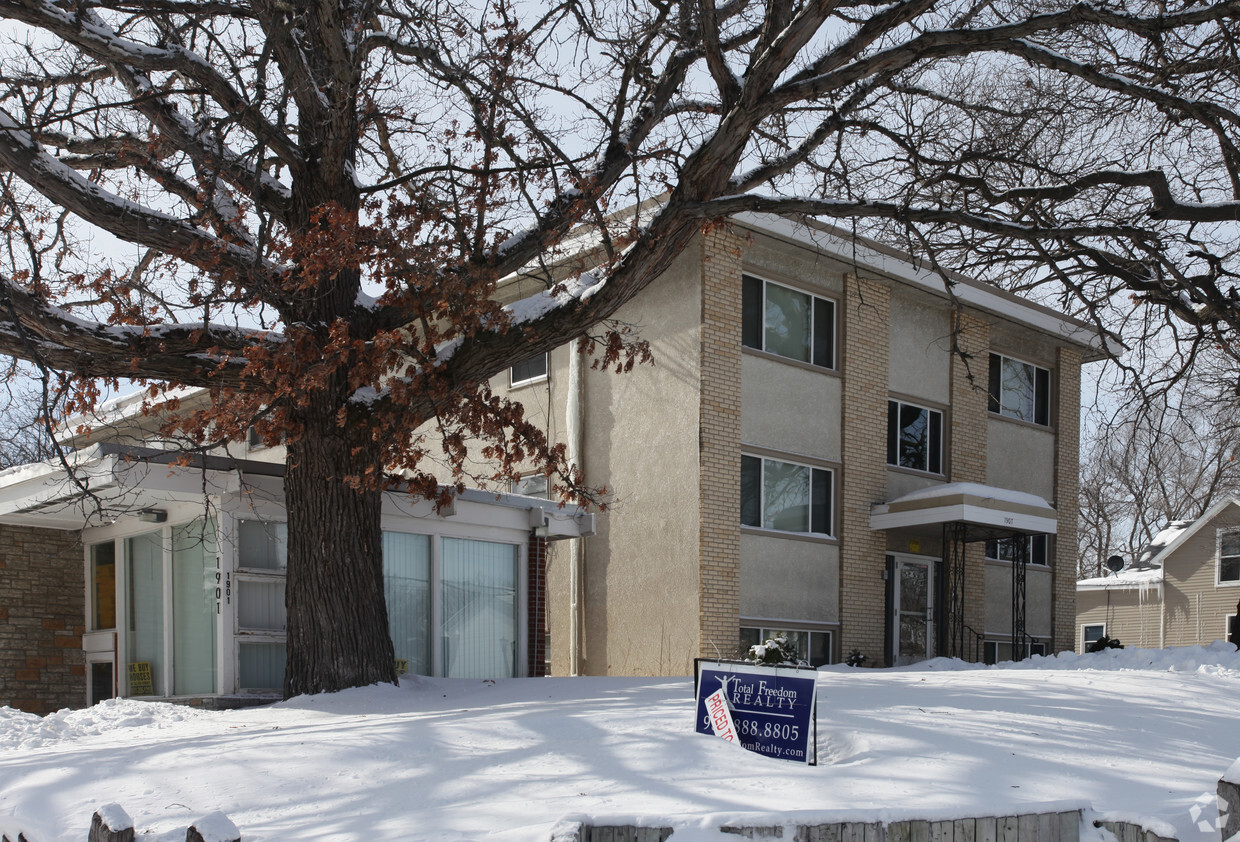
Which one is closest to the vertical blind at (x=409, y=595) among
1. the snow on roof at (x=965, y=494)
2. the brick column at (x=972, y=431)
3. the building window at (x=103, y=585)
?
the building window at (x=103, y=585)

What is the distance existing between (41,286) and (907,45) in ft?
26.6

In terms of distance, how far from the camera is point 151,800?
6.44 meters

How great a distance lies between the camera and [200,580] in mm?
13164

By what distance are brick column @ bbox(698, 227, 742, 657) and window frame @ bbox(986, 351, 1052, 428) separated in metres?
6.96

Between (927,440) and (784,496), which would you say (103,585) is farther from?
(927,440)

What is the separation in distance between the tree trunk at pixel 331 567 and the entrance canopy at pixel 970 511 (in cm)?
983

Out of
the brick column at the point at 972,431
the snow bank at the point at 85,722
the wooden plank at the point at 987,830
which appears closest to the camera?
the wooden plank at the point at 987,830

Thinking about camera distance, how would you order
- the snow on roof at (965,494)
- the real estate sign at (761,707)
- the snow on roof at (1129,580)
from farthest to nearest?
1. the snow on roof at (1129,580)
2. the snow on roof at (965,494)
3. the real estate sign at (761,707)

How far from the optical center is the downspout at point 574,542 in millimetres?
18312

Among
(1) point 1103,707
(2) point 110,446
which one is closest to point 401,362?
(2) point 110,446

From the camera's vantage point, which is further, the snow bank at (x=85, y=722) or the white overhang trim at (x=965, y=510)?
the white overhang trim at (x=965, y=510)

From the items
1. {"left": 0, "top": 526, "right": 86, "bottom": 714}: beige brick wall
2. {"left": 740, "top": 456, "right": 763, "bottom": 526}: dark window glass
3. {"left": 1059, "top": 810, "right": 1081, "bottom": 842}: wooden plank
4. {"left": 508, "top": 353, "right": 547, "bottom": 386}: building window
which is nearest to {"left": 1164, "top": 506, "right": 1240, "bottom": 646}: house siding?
{"left": 740, "top": 456, "right": 763, "bottom": 526}: dark window glass

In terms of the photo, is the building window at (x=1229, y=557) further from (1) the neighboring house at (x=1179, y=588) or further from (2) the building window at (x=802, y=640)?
(2) the building window at (x=802, y=640)

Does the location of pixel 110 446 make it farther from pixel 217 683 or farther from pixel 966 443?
pixel 966 443
